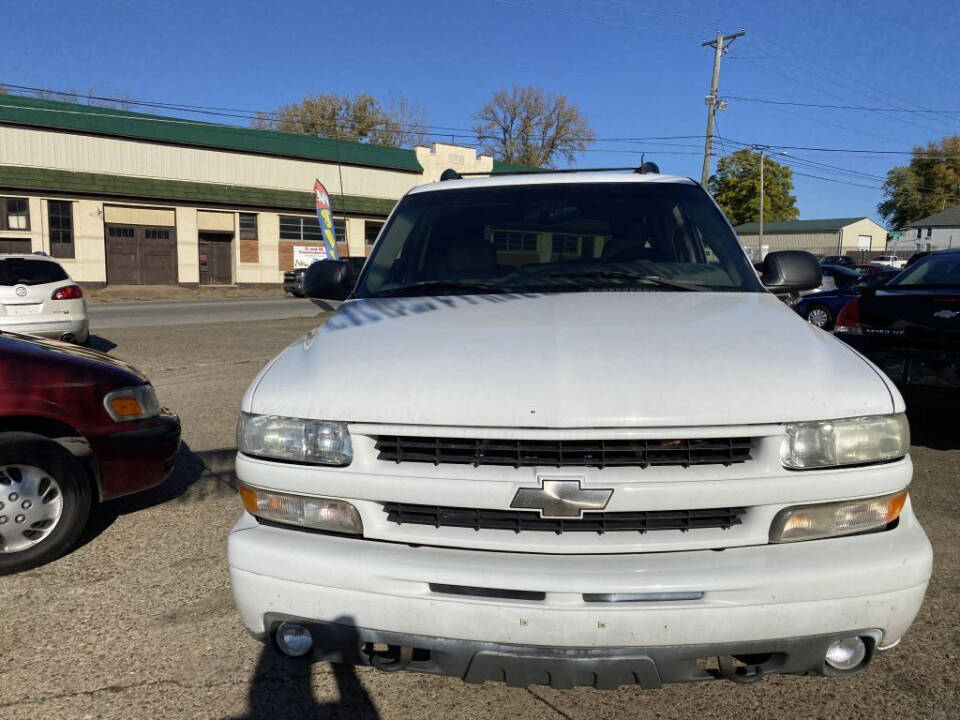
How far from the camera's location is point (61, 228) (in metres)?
31.3

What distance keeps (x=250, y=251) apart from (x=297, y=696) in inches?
1427

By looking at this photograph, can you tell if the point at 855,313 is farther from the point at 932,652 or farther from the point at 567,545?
the point at 567,545

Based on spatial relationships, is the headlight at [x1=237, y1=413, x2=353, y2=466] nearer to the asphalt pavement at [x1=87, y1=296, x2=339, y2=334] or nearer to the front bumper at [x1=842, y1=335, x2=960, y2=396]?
the front bumper at [x1=842, y1=335, x2=960, y2=396]

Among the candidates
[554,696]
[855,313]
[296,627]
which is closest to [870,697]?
[554,696]

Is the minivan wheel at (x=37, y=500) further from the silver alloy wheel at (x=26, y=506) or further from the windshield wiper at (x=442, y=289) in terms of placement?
the windshield wiper at (x=442, y=289)

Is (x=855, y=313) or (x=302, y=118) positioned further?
(x=302, y=118)

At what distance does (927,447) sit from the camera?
6148 mm

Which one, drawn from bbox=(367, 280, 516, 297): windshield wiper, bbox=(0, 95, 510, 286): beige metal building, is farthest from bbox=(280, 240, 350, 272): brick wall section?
bbox=(367, 280, 516, 297): windshield wiper

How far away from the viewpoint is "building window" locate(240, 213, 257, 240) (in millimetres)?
36312

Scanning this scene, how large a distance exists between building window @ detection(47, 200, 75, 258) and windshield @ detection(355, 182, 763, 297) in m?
32.2

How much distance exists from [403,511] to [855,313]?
4933 millimetres

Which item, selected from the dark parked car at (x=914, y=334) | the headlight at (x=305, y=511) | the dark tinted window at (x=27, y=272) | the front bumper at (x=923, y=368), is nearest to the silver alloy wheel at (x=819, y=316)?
the dark parked car at (x=914, y=334)

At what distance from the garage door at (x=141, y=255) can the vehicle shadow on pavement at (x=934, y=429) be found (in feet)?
107

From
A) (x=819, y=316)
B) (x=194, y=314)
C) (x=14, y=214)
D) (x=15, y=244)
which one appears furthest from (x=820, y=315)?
(x=14, y=214)
